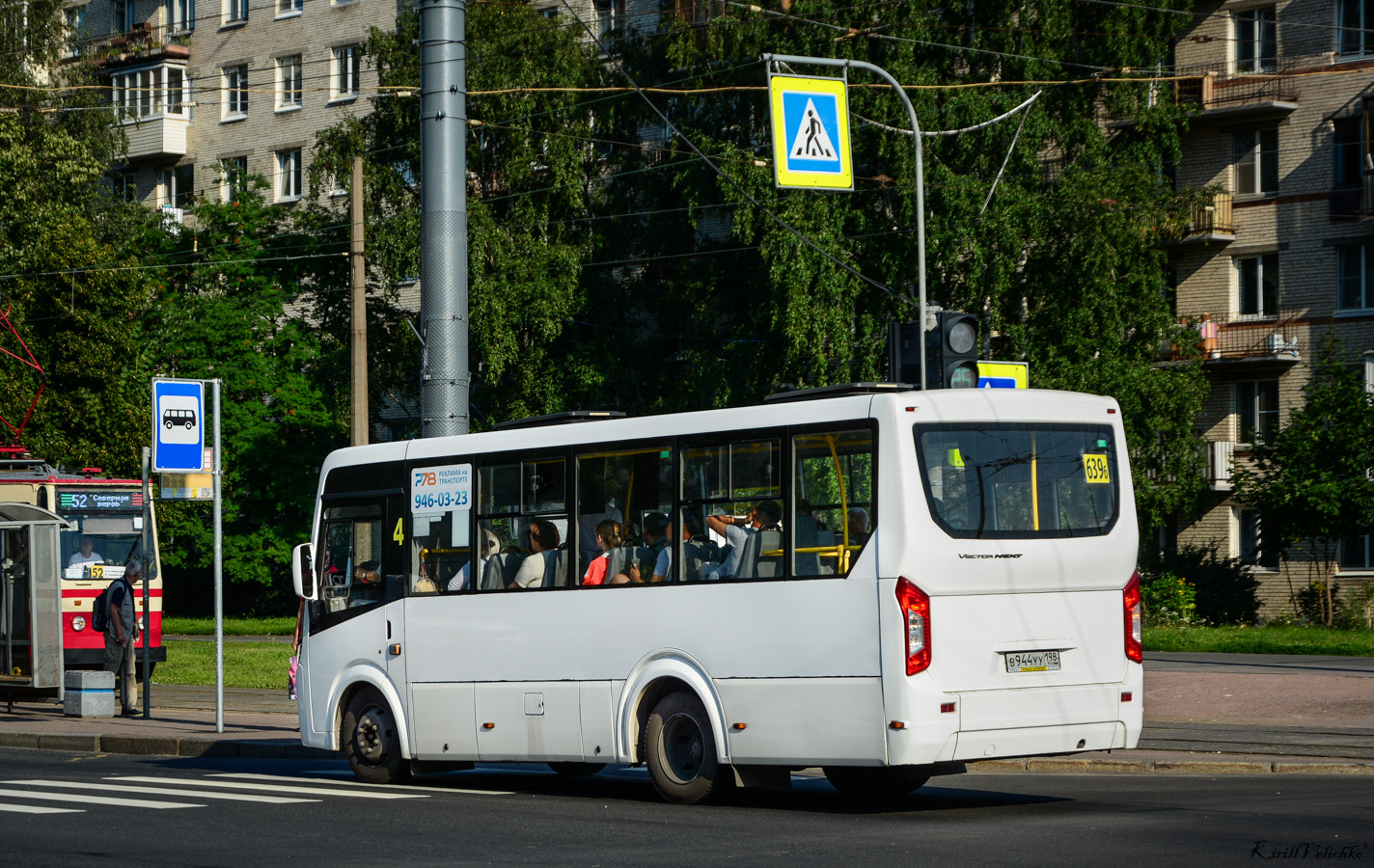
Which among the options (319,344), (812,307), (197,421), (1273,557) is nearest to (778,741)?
(197,421)

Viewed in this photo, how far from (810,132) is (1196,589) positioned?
2494cm

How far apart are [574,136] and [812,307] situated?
942 centimetres

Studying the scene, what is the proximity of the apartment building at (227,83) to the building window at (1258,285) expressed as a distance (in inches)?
1083

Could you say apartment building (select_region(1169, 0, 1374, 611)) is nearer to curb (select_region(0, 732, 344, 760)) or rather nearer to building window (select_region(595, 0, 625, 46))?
building window (select_region(595, 0, 625, 46))

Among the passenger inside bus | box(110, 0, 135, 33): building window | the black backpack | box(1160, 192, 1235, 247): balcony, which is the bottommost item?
the black backpack

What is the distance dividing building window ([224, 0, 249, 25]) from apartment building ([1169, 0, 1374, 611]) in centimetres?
3216

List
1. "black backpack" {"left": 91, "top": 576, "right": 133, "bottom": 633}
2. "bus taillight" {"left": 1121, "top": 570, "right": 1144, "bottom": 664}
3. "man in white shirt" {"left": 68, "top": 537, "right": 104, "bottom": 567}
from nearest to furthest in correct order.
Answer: "bus taillight" {"left": 1121, "top": 570, "right": 1144, "bottom": 664} → "black backpack" {"left": 91, "top": 576, "right": 133, "bottom": 633} → "man in white shirt" {"left": 68, "top": 537, "right": 104, "bottom": 567}

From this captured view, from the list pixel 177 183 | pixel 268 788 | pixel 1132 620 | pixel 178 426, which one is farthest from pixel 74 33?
pixel 1132 620

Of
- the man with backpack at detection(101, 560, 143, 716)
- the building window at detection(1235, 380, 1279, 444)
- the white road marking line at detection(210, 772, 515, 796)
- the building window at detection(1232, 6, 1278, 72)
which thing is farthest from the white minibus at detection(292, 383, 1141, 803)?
the building window at detection(1232, 6, 1278, 72)

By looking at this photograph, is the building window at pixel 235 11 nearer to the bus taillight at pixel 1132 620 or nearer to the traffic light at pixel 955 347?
the traffic light at pixel 955 347

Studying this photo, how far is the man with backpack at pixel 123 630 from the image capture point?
23219mm

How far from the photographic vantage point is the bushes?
41.7 metres

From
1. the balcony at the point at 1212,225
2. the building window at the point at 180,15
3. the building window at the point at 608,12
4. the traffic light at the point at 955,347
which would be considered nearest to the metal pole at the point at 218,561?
the traffic light at the point at 955,347

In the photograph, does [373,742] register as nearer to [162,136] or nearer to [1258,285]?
[1258,285]
